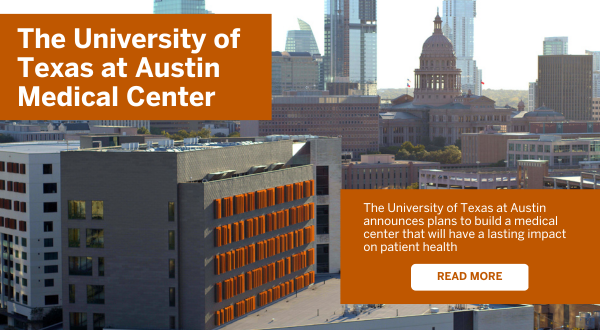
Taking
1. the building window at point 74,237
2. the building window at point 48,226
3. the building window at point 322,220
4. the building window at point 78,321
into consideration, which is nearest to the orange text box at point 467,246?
the building window at point 74,237

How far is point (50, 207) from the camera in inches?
4451

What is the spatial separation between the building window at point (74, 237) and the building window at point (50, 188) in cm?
2928

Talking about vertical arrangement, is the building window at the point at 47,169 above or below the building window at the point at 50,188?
above

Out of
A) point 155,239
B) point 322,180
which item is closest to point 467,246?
point 155,239

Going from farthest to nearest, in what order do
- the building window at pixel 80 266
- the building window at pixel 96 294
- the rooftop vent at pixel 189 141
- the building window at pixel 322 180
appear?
the building window at pixel 322 180 < the rooftop vent at pixel 189 141 < the building window at pixel 80 266 < the building window at pixel 96 294

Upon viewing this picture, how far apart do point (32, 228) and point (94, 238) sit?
2993cm

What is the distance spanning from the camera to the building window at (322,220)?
10975 centimetres

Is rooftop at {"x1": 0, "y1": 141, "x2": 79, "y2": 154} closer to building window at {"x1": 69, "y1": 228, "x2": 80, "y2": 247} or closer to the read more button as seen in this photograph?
A: building window at {"x1": 69, "y1": 228, "x2": 80, "y2": 247}

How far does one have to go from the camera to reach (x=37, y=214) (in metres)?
112

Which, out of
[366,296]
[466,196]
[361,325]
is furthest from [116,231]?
[466,196]

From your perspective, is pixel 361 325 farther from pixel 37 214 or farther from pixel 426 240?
pixel 37 214

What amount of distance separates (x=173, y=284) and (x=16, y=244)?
36.9m

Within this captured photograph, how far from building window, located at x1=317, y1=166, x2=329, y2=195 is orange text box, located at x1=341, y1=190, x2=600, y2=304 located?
48.7m

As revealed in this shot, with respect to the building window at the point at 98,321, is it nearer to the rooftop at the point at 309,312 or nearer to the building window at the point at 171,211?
the rooftop at the point at 309,312
